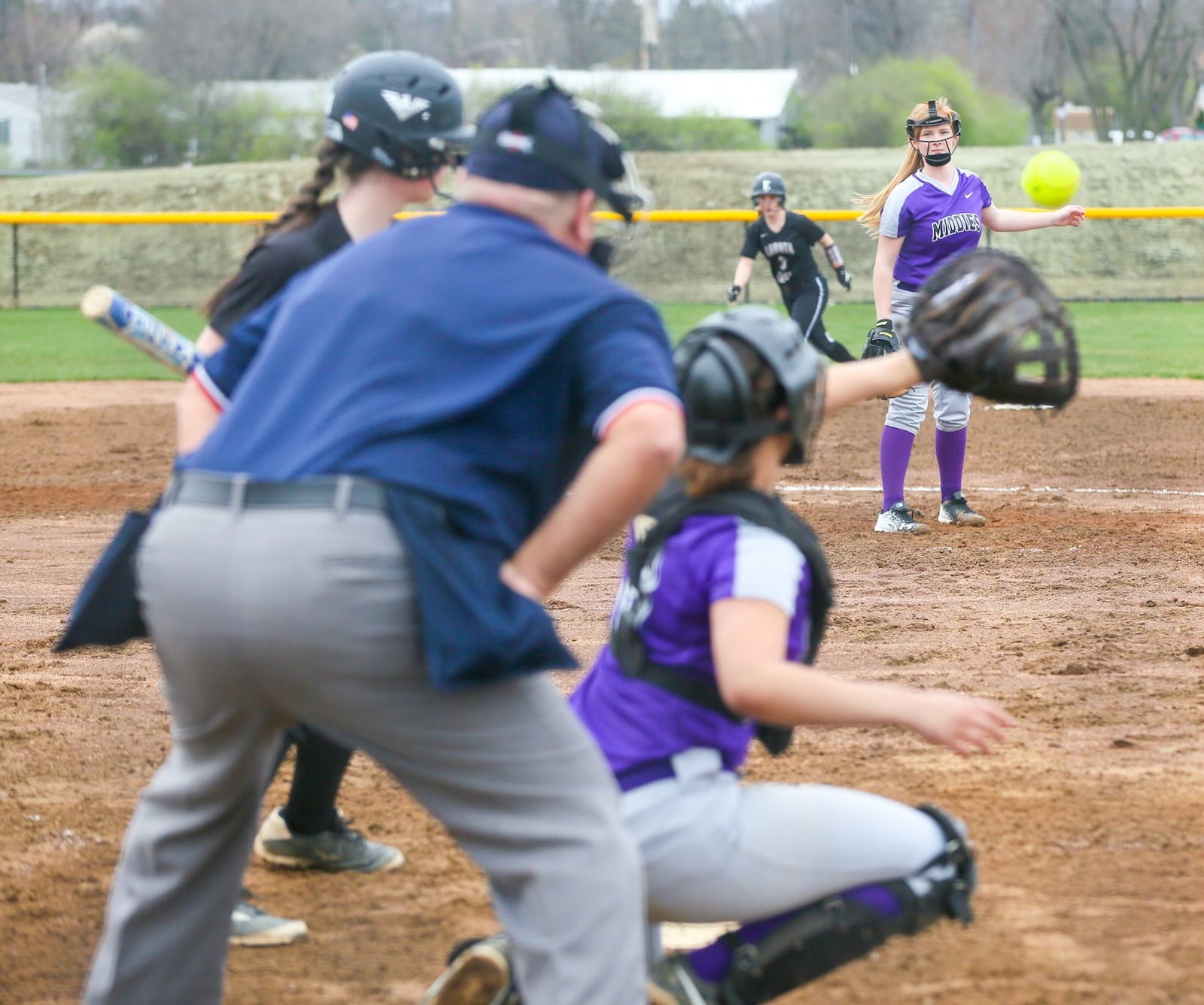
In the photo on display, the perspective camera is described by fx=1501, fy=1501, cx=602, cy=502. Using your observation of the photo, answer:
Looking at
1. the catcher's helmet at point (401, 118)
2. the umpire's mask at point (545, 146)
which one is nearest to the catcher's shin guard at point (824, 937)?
the umpire's mask at point (545, 146)

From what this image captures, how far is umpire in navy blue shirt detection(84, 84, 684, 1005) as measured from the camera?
77.2 inches

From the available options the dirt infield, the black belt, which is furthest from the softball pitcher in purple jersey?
the black belt

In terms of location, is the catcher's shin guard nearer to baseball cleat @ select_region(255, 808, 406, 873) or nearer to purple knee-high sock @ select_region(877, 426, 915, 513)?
baseball cleat @ select_region(255, 808, 406, 873)

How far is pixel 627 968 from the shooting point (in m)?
2.01

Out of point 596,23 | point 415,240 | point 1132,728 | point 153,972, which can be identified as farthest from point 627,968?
point 596,23

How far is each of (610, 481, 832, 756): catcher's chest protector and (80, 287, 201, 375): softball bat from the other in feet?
3.83

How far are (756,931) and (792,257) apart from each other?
10.8 meters

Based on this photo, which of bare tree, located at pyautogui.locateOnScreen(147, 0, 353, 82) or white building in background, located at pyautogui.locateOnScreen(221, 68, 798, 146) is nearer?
white building in background, located at pyautogui.locateOnScreen(221, 68, 798, 146)

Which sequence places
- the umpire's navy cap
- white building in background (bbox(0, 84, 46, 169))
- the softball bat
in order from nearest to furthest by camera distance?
the umpire's navy cap, the softball bat, white building in background (bbox(0, 84, 46, 169))

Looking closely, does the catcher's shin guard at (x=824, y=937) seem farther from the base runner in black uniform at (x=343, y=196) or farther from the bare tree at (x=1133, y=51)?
the bare tree at (x=1133, y=51)

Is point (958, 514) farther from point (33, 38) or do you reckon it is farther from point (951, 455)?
point (33, 38)

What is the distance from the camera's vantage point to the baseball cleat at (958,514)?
7530mm

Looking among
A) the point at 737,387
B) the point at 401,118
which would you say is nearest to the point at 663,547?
the point at 737,387

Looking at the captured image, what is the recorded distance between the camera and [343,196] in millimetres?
3041
